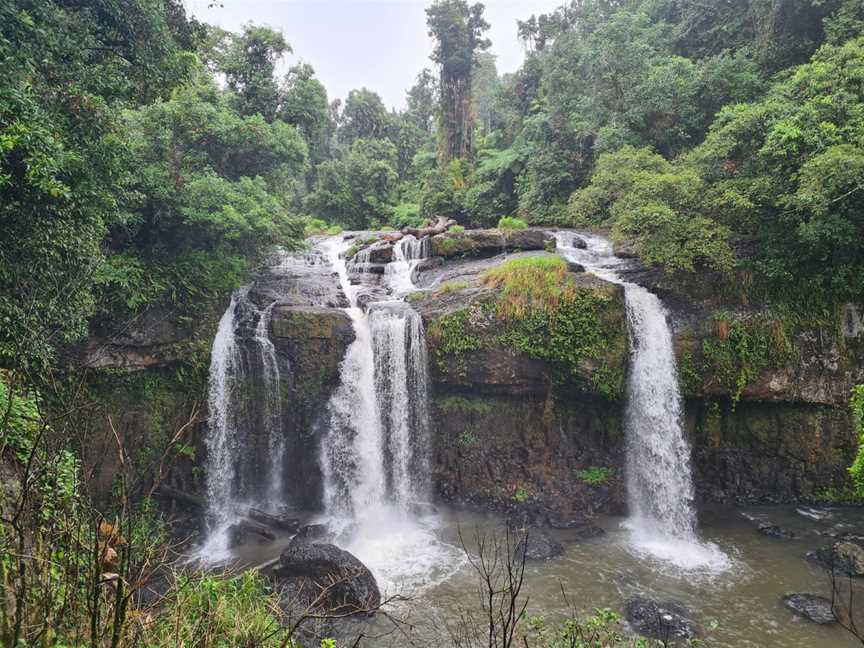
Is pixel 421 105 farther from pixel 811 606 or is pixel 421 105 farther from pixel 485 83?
pixel 811 606

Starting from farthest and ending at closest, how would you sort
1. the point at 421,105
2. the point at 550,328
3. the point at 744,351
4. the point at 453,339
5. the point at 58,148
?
the point at 421,105 → the point at 453,339 → the point at 744,351 → the point at 550,328 → the point at 58,148

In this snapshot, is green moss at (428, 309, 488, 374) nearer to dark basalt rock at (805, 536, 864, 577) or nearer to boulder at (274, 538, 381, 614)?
boulder at (274, 538, 381, 614)


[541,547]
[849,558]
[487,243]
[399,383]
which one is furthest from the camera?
[487,243]

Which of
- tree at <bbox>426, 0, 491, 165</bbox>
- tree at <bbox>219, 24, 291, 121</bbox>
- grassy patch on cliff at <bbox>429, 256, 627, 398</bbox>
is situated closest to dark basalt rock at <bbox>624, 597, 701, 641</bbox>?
grassy patch on cliff at <bbox>429, 256, 627, 398</bbox>

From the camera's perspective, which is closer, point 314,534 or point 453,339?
point 314,534

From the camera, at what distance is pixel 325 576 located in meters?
8.39

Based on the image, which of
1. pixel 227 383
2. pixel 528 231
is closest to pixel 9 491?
pixel 227 383

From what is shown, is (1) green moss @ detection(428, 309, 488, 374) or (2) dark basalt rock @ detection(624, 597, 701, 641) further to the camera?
(1) green moss @ detection(428, 309, 488, 374)

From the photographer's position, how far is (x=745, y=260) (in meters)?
12.4

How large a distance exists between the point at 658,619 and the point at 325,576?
5.62 meters

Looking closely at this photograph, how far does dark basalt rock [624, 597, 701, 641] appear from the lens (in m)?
7.76

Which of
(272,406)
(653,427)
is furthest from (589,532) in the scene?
(272,406)

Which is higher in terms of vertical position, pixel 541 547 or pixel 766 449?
pixel 766 449

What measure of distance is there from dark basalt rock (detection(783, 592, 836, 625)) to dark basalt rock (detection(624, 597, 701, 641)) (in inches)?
74.9
